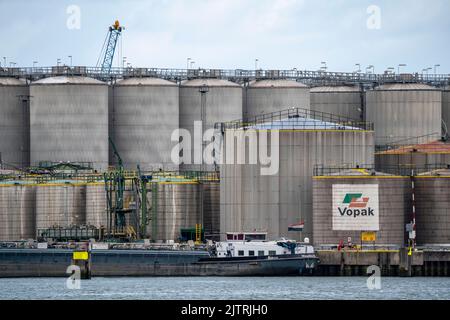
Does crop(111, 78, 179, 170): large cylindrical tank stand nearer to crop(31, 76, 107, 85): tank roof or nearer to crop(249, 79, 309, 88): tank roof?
crop(31, 76, 107, 85): tank roof

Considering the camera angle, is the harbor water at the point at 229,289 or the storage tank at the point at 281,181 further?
the storage tank at the point at 281,181

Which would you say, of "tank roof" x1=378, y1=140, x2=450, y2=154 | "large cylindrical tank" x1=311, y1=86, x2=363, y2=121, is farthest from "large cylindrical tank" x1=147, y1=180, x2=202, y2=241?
"large cylindrical tank" x1=311, y1=86, x2=363, y2=121

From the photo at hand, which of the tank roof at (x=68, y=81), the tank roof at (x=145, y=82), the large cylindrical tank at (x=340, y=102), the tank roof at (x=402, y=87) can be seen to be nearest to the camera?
the tank roof at (x=68, y=81)

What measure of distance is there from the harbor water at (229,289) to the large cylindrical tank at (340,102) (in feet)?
200

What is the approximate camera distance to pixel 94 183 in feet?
428

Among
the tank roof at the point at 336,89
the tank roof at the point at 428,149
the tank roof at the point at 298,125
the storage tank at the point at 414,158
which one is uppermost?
the tank roof at the point at 336,89

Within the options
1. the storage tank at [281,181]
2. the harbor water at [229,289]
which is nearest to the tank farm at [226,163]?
the storage tank at [281,181]

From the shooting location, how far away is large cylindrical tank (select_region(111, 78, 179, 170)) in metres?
153

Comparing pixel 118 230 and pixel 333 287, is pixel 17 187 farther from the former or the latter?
pixel 333 287

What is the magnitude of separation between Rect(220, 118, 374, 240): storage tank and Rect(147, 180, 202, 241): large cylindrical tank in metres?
9.26

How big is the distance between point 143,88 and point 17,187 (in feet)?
93.9

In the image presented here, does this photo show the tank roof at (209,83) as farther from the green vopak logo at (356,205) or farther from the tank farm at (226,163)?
the green vopak logo at (356,205)

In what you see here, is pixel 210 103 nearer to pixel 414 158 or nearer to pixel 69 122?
pixel 69 122

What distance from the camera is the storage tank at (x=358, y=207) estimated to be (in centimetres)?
11319
